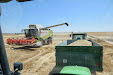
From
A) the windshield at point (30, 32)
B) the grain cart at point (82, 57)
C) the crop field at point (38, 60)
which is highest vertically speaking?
the windshield at point (30, 32)

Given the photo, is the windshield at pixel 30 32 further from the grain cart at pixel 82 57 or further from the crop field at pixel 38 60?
the grain cart at pixel 82 57

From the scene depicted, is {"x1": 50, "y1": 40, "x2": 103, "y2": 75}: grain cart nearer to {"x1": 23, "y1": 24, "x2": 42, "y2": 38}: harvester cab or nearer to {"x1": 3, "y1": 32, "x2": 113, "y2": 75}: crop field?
{"x1": 3, "y1": 32, "x2": 113, "y2": 75}: crop field

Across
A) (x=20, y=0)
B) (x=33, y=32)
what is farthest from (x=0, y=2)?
(x=33, y=32)

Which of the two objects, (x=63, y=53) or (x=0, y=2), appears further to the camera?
(x=63, y=53)

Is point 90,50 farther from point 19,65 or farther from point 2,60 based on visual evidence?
point 2,60

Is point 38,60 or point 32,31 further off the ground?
point 32,31

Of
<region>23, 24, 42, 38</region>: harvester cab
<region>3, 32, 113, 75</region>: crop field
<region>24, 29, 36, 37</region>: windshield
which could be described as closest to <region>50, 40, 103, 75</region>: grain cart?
<region>3, 32, 113, 75</region>: crop field

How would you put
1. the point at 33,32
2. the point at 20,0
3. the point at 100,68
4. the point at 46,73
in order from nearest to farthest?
the point at 20,0 < the point at 100,68 < the point at 46,73 < the point at 33,32

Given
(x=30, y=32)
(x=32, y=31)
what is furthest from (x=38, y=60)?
(x=30, y=32)

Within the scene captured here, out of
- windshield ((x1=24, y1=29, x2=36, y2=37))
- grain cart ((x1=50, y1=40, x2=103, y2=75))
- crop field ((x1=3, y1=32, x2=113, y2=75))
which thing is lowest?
crop field ((x1=3, y1=32, x2=113, y2=75))

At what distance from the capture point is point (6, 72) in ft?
5.79

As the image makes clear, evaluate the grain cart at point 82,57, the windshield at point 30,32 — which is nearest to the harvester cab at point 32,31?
the windshield at point 30,32

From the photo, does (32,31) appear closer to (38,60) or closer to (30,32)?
(30,32)

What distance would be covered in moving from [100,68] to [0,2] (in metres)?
4.97
